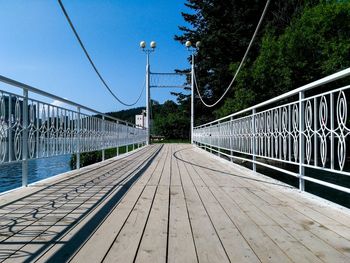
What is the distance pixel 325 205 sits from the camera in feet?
9.13

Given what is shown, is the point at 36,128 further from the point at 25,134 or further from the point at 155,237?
the point at 155,237

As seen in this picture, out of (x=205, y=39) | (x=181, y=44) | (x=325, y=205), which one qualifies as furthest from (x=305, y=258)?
(x=181, y=44)

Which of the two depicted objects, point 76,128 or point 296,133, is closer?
point 296,133

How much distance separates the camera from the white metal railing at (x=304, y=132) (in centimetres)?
271

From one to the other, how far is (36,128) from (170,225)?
2.45 metres

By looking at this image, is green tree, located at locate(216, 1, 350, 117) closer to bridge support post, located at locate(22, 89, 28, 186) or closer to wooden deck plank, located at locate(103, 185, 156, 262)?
bridge support post, located at locate(22, 89, 28, 186)

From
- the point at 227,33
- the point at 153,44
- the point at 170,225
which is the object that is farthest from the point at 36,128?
the point at 227,33

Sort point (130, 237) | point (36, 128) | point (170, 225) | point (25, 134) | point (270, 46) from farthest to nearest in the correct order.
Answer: point (270, 46), point (36, 128), point (25, 134), point (170, 225), point (130, 237)

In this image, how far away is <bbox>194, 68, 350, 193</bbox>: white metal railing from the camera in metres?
2.71

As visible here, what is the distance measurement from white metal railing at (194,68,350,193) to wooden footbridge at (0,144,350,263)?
14.7 inches

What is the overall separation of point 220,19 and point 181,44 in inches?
220

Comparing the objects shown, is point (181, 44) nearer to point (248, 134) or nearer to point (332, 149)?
point (248, 134)

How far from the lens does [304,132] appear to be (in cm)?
342

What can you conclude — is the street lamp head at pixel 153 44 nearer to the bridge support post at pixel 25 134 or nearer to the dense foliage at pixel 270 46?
the dense foliage at pixel 270 46
